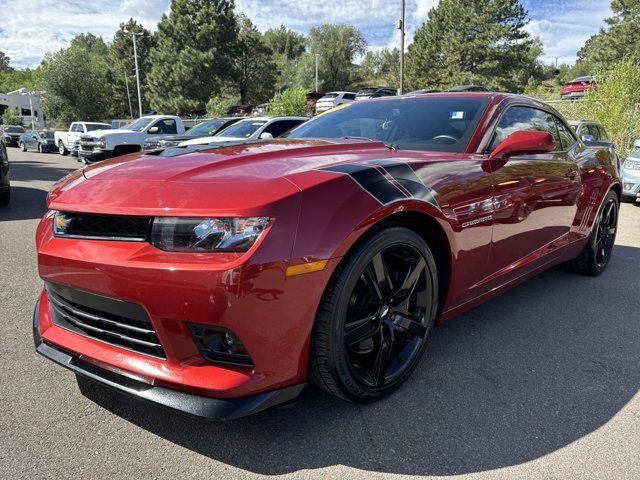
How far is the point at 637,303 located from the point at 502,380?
6.40 feet

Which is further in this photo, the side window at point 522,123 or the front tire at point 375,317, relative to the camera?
the side window at point 522,123

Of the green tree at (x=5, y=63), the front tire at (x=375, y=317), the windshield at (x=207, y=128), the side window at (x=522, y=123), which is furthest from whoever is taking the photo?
the green tree at (x=5, y=63)

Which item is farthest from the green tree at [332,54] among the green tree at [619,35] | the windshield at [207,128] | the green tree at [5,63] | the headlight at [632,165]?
the green tree at [5,63]

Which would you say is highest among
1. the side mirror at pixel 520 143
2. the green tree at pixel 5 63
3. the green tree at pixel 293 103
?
the green tree at pixel 5 63

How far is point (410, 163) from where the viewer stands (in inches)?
85.0

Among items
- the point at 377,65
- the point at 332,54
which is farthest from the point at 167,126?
the point at 377,65

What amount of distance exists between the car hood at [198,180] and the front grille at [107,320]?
0.34 meters

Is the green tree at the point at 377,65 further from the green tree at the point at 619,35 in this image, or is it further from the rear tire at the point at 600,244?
the rear tire at the point at 600,244

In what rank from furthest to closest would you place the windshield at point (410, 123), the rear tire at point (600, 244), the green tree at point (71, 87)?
the green tree at point (71, 87), the rear tire at point (600, 244), the windshield at point (410, 123)

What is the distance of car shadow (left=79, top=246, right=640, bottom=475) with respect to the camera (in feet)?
5.95

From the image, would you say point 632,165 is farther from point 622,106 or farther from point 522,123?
point 522,123

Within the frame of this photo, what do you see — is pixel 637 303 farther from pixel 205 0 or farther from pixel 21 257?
pixel 205 0

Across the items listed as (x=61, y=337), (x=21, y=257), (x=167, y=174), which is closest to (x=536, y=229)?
(x=167, y=174)

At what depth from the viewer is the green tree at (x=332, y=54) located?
58500mm
